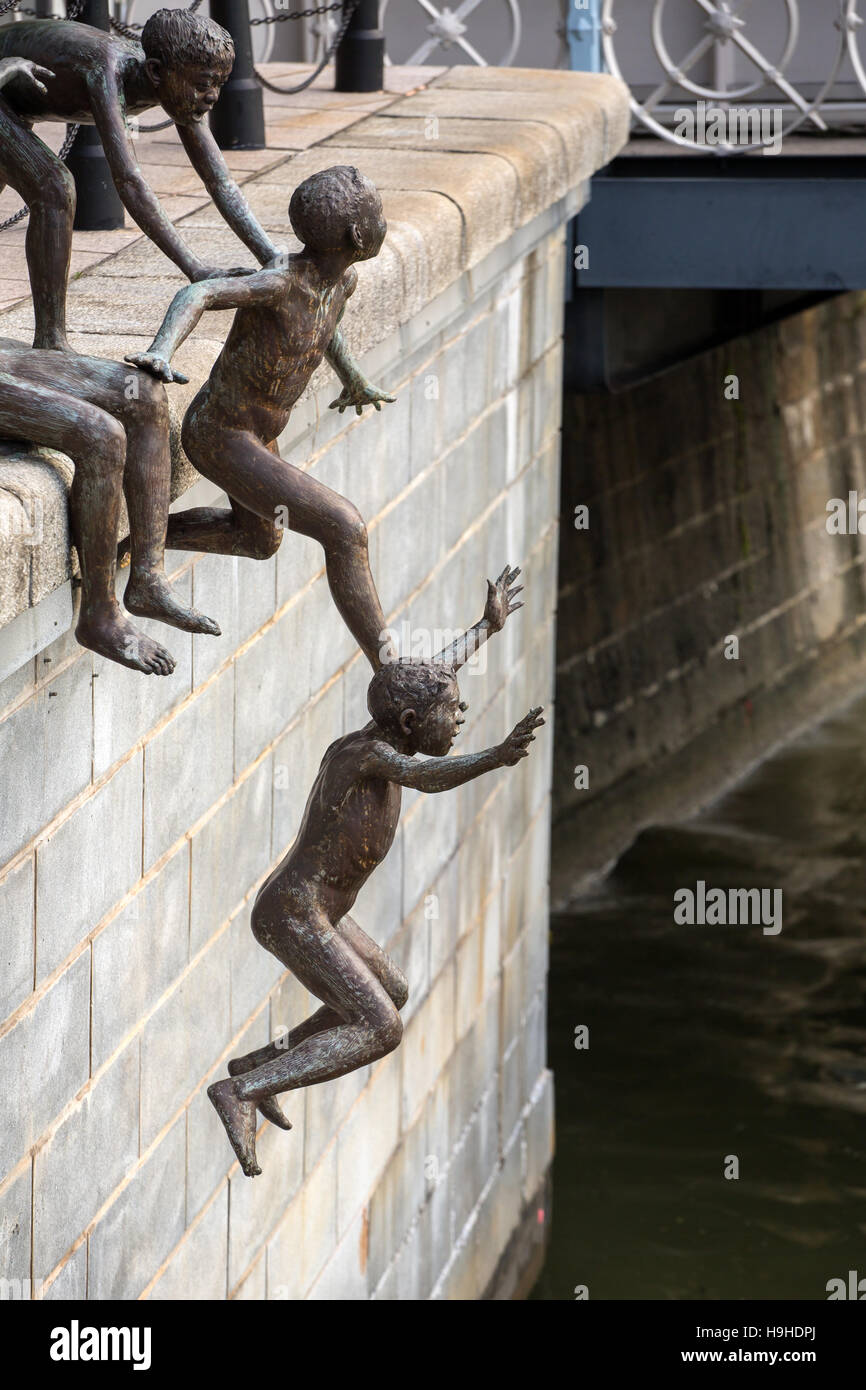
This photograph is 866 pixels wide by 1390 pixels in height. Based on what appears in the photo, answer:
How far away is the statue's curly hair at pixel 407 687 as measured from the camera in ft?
9.78

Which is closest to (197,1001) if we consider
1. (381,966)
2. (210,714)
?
(210,714)

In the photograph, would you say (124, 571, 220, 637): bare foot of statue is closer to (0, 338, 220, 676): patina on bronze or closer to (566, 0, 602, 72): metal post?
(0, 338, 220, 676): patina on bronze

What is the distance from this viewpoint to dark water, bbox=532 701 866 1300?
7.88 meters

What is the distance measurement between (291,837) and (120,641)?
206 centimetres

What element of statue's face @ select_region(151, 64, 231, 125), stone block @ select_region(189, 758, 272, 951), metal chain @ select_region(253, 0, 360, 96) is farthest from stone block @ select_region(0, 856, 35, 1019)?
metal chain @ select_region(253, 0, 360, 96)

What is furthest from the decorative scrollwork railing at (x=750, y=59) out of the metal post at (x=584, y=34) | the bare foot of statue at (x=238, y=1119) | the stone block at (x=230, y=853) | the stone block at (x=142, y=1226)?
the bare foot of statue at (x=238, y=1119)

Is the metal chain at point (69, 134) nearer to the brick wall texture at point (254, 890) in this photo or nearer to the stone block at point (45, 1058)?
the brick wall texture at point (254, 890)

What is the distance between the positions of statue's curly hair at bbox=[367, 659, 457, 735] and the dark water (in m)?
5.22

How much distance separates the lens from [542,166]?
603cm

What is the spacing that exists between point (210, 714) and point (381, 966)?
1.00m

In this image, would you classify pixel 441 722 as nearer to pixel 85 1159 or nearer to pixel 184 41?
pixel 184 41

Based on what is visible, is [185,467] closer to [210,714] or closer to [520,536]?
[210,714]

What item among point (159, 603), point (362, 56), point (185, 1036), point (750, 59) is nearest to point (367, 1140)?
point (185, 1036)

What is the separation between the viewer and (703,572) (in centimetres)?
1291
